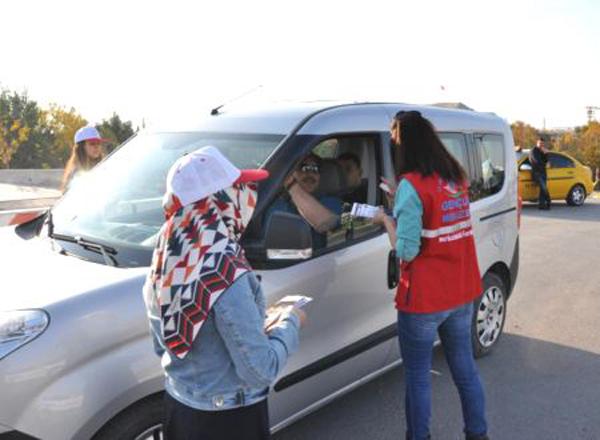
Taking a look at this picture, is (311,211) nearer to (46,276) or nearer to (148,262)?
(148,262)

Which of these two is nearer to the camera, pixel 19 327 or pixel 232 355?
pixel 232 355

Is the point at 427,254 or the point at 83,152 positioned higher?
the point at 83,152

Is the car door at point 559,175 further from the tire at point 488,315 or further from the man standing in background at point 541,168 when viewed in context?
the tire at point 488,315

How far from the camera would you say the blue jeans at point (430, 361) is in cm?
279

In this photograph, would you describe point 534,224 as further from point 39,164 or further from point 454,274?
point 39,164

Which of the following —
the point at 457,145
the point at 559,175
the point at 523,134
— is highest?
the point at 457,145

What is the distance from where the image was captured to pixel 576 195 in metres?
15.2

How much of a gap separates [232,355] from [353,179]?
2.29 m

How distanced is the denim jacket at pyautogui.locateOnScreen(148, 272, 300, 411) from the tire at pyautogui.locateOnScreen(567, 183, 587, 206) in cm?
1514

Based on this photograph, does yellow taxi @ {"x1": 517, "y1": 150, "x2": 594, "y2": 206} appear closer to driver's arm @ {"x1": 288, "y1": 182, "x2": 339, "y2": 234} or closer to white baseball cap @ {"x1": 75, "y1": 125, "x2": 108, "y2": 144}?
white baseball cap @ {"x1": 75, "y1": 125, "x2": 108, "y2": 144}

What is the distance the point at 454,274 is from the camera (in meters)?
2.73

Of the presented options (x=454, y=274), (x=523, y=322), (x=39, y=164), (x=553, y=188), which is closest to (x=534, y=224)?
(x=553, y=188)

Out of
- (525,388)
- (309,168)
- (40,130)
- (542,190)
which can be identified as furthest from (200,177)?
(40,130)

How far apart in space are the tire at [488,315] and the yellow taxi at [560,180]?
34.6ft
